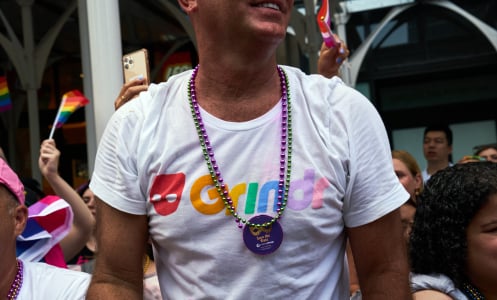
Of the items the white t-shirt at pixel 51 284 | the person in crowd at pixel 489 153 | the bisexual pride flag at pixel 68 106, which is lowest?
the person in crowd at pixel 489 153

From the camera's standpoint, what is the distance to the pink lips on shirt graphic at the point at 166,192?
1440 millimetres

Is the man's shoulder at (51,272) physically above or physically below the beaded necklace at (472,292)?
above

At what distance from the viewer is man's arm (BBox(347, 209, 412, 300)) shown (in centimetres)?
148

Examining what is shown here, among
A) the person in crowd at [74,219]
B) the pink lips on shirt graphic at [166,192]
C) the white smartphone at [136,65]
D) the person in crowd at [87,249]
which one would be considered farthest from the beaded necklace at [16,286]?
the person in crowd at [87,249]

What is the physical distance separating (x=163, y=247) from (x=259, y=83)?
0.41 metres

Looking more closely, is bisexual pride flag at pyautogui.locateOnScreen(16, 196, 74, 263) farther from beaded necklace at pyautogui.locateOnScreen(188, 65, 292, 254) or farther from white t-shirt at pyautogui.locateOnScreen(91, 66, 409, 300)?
beaded necklace at pyautogui.locateOnScreen(188, 65, 292, 254)

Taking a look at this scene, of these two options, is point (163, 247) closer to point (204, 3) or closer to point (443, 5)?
point (204, 3)

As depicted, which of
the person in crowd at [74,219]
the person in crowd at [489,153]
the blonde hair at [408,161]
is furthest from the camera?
the person in crowd at [489,153]

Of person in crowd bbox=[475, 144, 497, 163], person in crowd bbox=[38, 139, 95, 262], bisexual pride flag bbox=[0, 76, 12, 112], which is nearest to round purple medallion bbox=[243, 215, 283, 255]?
person in crowd bbox=[38, 139, 95, 262]

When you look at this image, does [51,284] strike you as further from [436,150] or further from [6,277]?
[436,150]

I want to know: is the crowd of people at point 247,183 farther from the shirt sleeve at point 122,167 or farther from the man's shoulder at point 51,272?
the man's shoulder at point 51,272

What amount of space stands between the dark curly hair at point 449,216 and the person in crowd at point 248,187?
903mm

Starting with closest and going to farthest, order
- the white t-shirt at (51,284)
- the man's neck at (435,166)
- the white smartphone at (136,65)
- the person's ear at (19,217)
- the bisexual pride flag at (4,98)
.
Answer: the white t-shirt at (51,284) < the person's ear at (19,217) < the white smartphone at (136,65) < the bisexual pride flag at (4,98) < the man's neck at (435,166)

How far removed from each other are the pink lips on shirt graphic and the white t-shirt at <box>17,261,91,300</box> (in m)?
0.89
